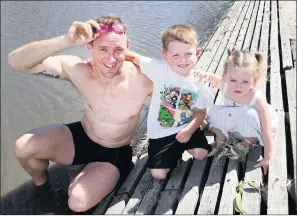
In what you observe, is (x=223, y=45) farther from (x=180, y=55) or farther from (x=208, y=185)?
(x=208, y=185)

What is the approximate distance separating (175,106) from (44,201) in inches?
60.1

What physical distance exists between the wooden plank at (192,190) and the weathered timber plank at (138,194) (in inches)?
13.5

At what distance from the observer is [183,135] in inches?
127

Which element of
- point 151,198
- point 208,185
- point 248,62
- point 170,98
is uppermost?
point 248,62

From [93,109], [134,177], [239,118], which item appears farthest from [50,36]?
[239,118]

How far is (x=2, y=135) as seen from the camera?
4836 millimetres

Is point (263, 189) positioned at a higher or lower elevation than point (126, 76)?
lower

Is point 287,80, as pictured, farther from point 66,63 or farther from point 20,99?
point 20,99

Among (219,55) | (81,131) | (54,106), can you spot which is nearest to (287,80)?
(219,55)

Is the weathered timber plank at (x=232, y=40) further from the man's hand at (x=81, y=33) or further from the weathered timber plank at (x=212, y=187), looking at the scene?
the man's hand at (x=81, y=33)

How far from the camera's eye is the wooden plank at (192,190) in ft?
9.62

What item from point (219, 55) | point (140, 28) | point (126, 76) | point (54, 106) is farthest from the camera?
point (140, 28)

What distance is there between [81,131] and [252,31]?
501cm

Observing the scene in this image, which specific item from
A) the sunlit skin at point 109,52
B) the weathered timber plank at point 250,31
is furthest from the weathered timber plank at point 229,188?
the weathered timber plank at point 250,31
